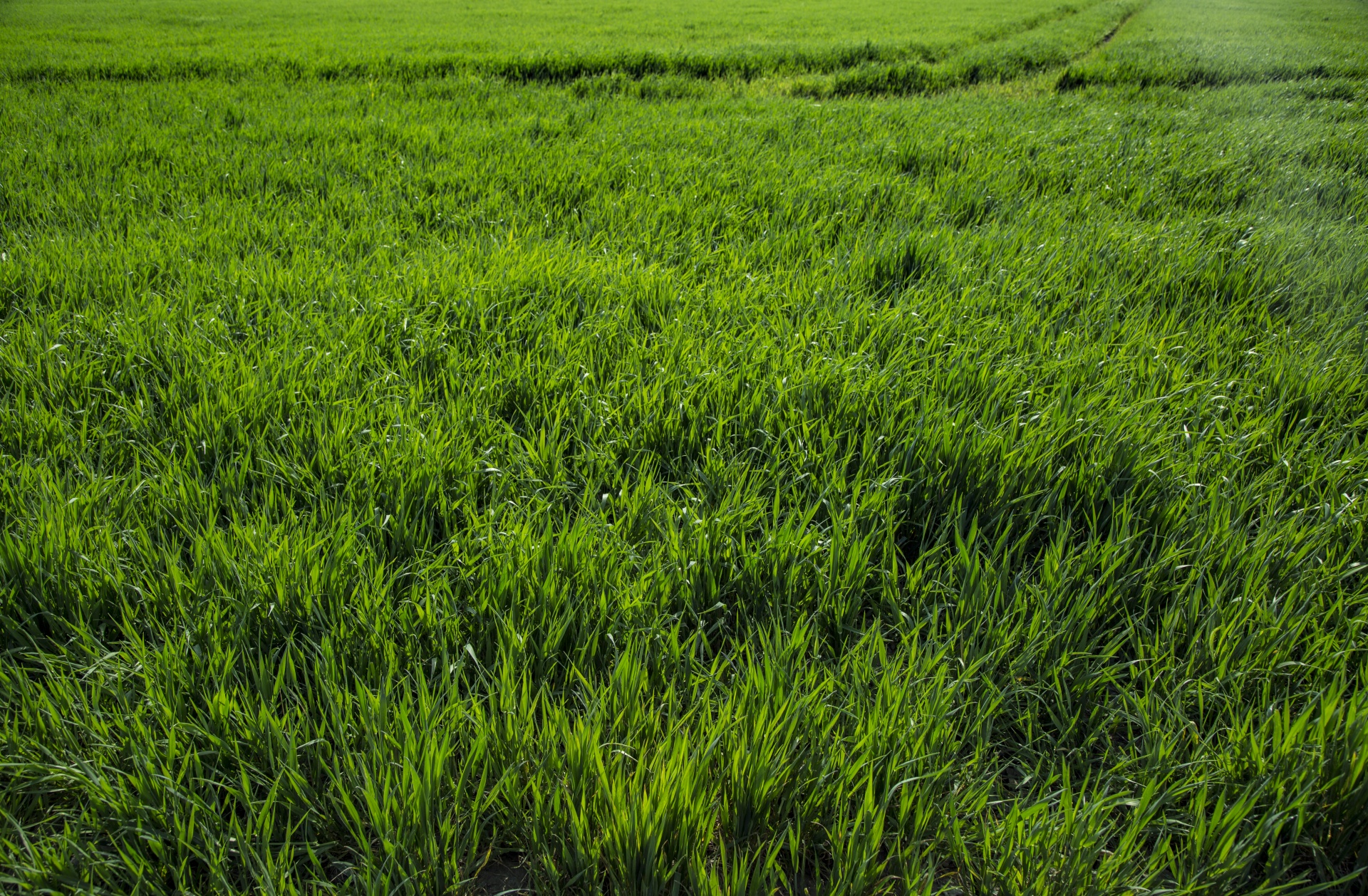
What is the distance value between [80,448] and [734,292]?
214cm

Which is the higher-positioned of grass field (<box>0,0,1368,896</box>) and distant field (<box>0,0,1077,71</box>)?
distant field (<box>0,0,1077,71</box>)

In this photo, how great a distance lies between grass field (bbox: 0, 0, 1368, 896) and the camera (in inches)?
41.3

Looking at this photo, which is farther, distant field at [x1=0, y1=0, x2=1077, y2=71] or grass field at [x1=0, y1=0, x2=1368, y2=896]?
distant field at [x1=0, y1=0, x2=1077, y2=71]

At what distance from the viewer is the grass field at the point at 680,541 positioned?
Result: 1.05 metres

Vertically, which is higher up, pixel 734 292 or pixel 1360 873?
pixel 734 292

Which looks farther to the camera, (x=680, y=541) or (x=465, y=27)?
(x=465, y=27)

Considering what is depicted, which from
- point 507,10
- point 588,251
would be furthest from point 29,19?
point 588,251

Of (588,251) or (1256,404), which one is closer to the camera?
(1256,404)

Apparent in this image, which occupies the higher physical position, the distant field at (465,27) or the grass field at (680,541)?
the distant field at (465,27)

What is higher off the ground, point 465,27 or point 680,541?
point 465,27

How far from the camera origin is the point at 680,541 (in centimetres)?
155

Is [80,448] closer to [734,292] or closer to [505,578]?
[505,578]

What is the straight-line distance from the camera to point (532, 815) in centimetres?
106

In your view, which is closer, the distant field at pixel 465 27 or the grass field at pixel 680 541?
the grass field at pixel 680 541
